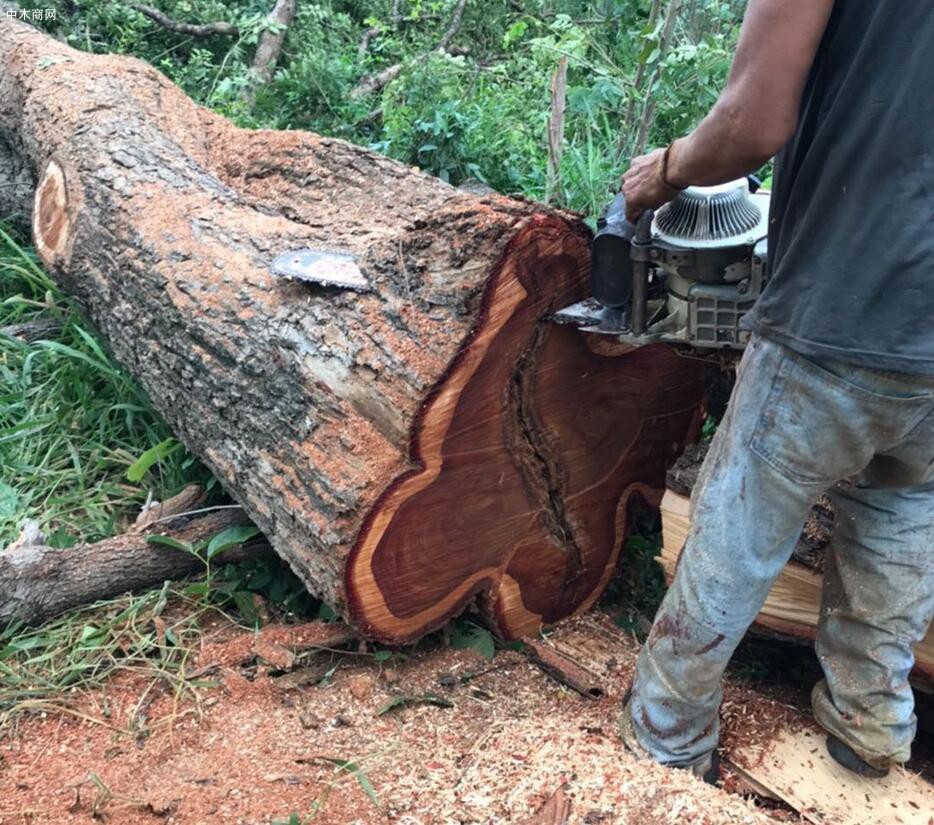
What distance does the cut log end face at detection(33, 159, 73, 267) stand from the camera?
3469mm

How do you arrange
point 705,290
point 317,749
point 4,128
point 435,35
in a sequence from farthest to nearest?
point 435,35 → point 4,128 → point 317,749 → point 705,290

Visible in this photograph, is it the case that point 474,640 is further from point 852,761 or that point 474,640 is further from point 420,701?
point 852,761

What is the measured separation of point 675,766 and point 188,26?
5876 millimetres

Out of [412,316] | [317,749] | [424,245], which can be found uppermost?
[424,245]

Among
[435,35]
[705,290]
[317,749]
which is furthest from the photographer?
[435,35]

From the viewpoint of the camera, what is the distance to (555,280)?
7.31 ft

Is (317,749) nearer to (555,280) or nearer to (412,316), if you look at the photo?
(412,316)

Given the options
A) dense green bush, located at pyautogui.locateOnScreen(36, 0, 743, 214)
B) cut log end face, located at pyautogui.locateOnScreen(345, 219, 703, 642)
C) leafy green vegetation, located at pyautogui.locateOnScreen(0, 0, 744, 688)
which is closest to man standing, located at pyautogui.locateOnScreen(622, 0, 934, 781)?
cut log end face, located at pyautogui.locateOnScreen(345, 219, 703, 642)

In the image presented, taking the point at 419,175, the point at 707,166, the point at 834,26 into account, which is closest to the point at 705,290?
the point at 707,166

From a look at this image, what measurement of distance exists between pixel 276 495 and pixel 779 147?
1481mm

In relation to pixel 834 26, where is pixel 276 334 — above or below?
below

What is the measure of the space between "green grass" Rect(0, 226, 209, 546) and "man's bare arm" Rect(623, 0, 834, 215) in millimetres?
2031

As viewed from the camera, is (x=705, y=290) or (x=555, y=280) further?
(x=555, y=280)

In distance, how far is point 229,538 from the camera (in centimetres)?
275
